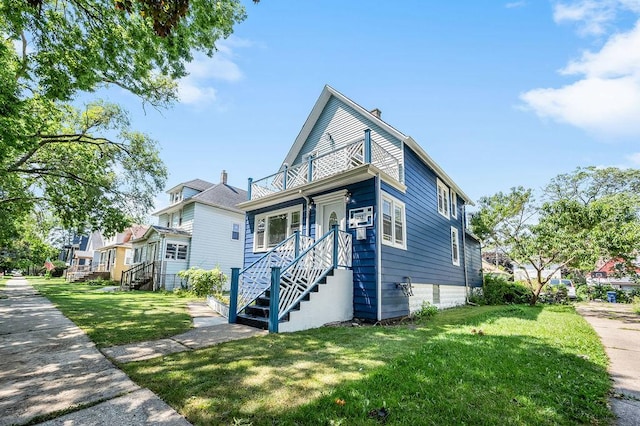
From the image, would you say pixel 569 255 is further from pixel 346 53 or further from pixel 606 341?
pixel 346 53

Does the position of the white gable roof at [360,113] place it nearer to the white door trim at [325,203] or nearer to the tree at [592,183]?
the white door trim at [325,203]

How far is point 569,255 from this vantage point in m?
13.9

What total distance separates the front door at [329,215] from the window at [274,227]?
100 cm

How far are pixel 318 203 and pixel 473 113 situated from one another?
7.57 meters

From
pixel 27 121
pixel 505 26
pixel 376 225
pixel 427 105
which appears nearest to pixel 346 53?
pixel 427 105

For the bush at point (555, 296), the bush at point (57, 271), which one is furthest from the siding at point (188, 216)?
the bush at point (57, 271)

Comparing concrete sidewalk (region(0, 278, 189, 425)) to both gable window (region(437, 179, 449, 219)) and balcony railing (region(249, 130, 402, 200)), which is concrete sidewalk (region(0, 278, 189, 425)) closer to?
balcony railing (region(249, 130, 402, 200))

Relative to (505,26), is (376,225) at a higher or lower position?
lower

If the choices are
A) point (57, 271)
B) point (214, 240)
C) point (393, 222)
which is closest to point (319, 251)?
point (393, 222)

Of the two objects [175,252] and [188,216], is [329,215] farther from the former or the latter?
[188,216]

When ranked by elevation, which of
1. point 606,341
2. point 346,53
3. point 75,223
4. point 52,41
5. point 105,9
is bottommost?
point 606,341

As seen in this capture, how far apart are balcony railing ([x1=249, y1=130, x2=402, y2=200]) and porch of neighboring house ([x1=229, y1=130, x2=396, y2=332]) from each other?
32 millimetres

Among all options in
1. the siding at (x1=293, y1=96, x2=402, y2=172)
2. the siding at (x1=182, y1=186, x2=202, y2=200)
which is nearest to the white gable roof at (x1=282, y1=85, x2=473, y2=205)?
the siding at (x1=293, y1=96, x2=402, y2=172)

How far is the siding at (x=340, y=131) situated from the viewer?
441 inches
